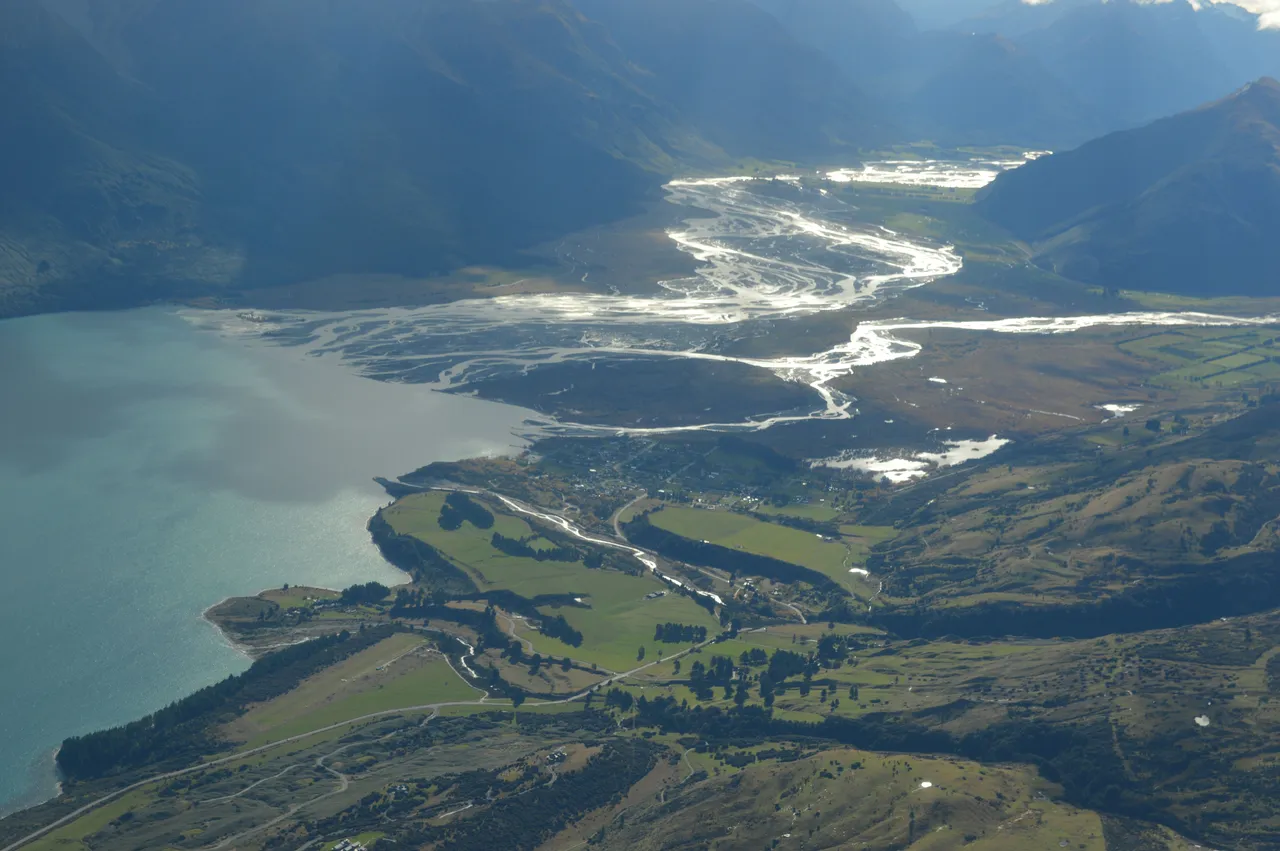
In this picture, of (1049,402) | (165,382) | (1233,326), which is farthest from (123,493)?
(1233,326)

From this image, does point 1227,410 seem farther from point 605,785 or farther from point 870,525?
point 605,785

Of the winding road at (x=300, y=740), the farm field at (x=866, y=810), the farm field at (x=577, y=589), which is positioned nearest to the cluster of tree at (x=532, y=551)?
the farm field at (x=577, y=589)

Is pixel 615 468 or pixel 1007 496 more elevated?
pixel 615 468

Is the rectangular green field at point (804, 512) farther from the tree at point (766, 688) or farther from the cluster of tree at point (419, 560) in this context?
the tree at point (766, 688)

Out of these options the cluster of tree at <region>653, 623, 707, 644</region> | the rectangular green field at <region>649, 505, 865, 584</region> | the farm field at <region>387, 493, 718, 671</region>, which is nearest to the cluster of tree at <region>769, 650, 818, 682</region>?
the cluster of tree at <region>653, 623, 707, 644</region>

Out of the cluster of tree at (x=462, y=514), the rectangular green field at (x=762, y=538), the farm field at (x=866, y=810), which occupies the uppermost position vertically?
the cluster of tree at (x=462, y=514)

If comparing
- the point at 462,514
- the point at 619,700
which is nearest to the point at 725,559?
the point at 462,514
